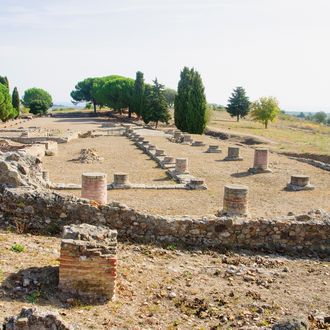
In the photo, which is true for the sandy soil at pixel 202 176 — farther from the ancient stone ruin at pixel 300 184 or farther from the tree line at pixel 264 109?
the tree line at pixel 264 109

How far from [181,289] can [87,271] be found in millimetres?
1608

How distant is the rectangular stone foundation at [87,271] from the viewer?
623 cm

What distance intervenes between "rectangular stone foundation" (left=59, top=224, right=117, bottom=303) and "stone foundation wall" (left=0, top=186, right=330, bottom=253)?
2643 mm

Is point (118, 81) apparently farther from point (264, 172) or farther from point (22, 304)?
point (22, 304)

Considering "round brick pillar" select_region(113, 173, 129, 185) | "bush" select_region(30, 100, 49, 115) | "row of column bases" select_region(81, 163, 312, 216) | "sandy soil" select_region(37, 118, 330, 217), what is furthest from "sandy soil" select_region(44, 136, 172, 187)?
"bush" select_region(30, 100, 49, 115)

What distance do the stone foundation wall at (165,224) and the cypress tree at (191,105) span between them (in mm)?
39063

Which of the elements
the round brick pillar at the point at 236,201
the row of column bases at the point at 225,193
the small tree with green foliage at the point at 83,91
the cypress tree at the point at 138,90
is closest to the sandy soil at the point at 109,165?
the row of column bases at the point at 225,193

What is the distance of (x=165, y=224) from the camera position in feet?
30.2

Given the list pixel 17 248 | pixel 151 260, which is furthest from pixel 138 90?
pixel 17 248

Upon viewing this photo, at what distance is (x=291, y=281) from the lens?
801cm

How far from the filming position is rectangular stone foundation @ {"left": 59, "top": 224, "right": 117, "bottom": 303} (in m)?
6.23

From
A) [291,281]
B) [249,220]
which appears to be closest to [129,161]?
[249,220]

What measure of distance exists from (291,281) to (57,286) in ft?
13.3

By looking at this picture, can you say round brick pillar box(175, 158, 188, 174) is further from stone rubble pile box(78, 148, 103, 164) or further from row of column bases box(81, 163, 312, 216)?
row of column bases box(81, 163, 312, 216)
